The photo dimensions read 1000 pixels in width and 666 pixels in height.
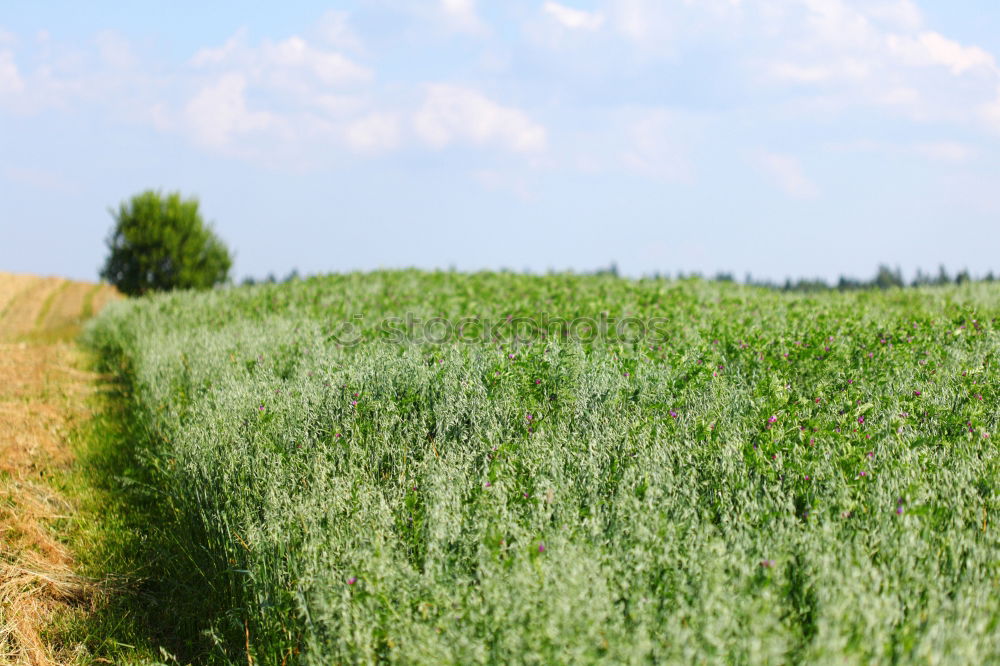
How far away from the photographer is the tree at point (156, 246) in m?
26.3

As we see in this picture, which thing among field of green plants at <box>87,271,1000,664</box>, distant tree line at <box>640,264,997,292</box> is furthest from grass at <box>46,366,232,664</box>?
distant tree line at <box>640,264,997,292</box>

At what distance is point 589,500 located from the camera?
13.5 ft

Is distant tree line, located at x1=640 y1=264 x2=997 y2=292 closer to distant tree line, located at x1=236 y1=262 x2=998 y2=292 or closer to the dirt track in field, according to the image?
distant tree line, located at x1=236 y1=262 x2=998 y2=292

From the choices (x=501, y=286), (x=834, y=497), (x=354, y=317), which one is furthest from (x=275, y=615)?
(x=501, y=286)

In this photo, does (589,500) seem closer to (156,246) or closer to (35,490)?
(35,490)

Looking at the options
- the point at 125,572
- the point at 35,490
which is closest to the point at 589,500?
the point at 125,572

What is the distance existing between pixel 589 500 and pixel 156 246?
86.6 feet

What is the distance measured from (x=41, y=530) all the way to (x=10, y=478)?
1428 millimetres

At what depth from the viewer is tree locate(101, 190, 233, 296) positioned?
86.2 ft

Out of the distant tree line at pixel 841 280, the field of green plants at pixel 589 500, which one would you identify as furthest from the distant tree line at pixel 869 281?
the field of green plants at pixel 589 500

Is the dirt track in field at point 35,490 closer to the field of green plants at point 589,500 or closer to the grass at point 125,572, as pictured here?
the grass at point 125,572

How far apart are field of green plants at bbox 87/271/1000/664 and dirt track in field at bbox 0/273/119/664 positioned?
0.83 m

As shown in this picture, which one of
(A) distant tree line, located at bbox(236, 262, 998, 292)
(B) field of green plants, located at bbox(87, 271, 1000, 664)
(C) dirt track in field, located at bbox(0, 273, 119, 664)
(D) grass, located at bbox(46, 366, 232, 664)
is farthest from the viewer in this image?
(A) distant tree line, located at bbox(236, 262, 998, 292)

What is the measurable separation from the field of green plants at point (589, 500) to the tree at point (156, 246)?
67.6ft
